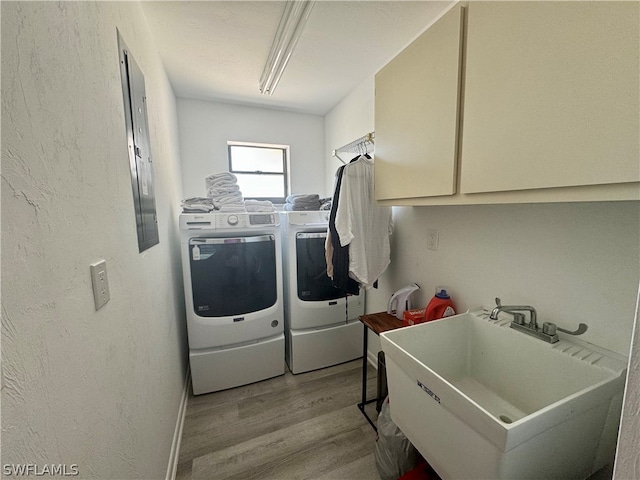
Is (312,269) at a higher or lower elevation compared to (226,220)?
lower

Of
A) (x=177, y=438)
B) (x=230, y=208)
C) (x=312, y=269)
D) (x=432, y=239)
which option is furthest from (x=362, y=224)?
(x=177, y=438)

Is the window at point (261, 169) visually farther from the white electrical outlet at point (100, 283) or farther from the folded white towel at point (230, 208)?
the white electrical outlet at point (100, 283)

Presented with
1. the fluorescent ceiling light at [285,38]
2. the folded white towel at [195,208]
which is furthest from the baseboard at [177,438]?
the fluorescent ceiling light at [285,38]

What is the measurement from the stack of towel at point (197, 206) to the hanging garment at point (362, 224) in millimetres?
1030

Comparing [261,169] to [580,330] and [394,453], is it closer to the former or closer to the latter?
[394,453]

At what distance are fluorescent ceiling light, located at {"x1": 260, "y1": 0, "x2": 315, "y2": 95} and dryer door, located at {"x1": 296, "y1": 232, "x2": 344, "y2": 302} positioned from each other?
4.38ft

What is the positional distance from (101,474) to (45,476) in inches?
11.3

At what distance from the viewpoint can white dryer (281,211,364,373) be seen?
2055mm

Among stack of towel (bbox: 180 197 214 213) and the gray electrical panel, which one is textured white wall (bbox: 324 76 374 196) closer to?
stack of towel (bbox: 180 197 214 213)

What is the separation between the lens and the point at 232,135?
2787mm

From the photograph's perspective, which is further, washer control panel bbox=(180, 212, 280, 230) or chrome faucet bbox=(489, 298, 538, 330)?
washer control panel bbox=(180, 212, 280, 230)

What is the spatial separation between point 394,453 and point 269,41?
8.60 ft

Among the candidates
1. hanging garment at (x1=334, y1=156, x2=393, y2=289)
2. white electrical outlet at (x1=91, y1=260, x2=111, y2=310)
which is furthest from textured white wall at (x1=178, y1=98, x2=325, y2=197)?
white electrical outlet at (x1=91, y1=260, x2=111, y2=310)

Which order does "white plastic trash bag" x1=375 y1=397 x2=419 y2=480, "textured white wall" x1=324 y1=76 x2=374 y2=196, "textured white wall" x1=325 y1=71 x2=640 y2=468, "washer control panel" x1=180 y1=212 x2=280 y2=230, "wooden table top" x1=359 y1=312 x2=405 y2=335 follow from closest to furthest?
"textured white wall" x1=325 y1=71 x2=640 y2=468
"white plastic trash bag" x1=375 y1=397 x2=419 y2=480
"wooden table top" x1=359 y1=312 x2=405 y2=335
"washer control panel" x1=180 y1=212 x2=280 y2=230
"textured white wall" x1=324 y1=76 x2=374 y2=196
